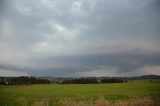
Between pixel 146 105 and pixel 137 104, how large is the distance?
2.42 ft

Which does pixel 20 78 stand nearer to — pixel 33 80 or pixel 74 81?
pixel 33 80

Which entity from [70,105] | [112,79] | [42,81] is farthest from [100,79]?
[70,105]

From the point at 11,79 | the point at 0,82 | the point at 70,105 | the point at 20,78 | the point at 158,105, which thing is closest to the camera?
the point at 158,105

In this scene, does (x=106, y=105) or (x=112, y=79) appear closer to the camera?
(x=106, y=105)

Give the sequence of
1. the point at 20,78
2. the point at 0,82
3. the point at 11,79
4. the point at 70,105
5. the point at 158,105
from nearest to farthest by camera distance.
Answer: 1. the point at 158,105
2. the point at 70,105
3. the point at 0,82
4. the point at 11,79
5. the point at 20,78

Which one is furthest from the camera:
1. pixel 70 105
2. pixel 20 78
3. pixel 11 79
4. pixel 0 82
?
pixel 20 78

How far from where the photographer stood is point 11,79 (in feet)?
453

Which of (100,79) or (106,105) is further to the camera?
(100,79)

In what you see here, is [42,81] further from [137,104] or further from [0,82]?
[137,104]

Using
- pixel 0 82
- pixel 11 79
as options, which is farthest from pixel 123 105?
pixel 11 79

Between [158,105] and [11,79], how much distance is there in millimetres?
120293

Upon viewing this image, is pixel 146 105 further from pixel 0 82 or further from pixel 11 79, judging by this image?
pixel 11 79

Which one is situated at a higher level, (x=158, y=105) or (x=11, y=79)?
(x=11, y=79)

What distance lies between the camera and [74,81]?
143 m
